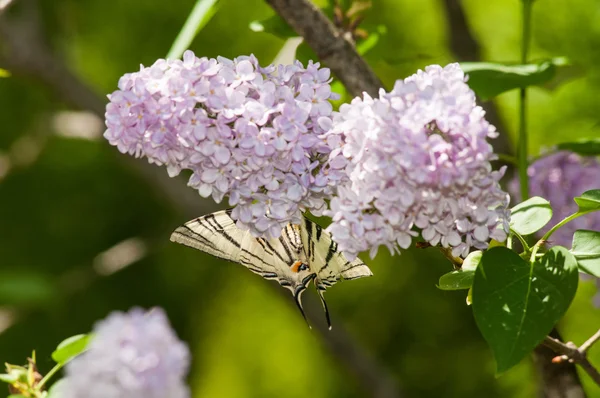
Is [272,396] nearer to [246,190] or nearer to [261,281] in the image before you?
[261,281]

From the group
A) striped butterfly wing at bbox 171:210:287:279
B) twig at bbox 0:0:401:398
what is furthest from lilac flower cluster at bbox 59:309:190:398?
twig at bbox 0:0:401:398

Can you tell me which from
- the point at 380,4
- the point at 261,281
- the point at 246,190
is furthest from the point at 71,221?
the point at 246,190

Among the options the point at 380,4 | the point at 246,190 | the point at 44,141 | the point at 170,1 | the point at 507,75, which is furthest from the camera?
the point at 170,1

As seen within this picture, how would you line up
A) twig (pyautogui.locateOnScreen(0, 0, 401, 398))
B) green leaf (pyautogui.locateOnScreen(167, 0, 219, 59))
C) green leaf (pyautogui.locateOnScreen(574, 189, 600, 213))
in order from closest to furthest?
green leaf (pyautogui.locateOnScreen(574, 189, 600, 213)), green leaf (pyautogui.locateOnScreen(167, 0, 219, 59)), twig (pyautogui.locateOnScreen(0, 0, 401, 398))

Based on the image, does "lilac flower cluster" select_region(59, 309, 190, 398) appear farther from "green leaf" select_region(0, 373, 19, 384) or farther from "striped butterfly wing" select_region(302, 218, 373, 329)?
"striped butterfly wing" select_region(302, 218, 373, 329)

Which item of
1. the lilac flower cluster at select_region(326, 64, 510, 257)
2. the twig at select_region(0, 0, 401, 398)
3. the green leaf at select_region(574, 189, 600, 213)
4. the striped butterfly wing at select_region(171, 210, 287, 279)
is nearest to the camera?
the lilac flower cluster at select_region(326, 64, 510, 257)

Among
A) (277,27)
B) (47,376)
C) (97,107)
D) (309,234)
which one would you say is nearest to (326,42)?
(277,27)

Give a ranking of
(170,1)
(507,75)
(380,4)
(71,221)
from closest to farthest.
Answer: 1. (507,75)
2. (380,4)
3. (170,1)
4. (71,221)

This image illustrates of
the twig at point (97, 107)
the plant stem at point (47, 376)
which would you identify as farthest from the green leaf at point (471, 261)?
the twig at point (97, 107)

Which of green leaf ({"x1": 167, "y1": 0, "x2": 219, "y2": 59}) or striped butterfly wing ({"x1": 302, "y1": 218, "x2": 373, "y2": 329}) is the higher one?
green leaf ({"x1": 167, "y1": 0, "x2": 219, "y2": 59})
